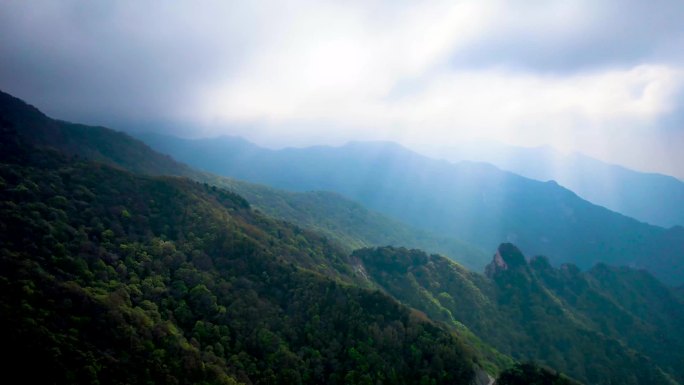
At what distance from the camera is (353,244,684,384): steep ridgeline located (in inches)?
4158

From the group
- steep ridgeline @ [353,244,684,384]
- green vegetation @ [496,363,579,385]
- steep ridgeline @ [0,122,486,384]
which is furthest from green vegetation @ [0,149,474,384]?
steep ridgeline @ [353,244,684,384]

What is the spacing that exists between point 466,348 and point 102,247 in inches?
2541

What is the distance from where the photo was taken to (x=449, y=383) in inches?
2363

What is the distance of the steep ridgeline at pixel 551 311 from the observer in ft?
347

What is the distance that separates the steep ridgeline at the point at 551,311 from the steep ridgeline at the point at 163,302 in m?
48.2

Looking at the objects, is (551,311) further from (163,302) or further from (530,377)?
(163,302)

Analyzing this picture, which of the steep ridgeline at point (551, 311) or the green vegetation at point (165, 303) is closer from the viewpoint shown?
the green vegetation at point (165, 303)

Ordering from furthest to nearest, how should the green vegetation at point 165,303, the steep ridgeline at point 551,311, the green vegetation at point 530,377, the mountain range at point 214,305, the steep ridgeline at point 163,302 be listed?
the steep ridgeline at point 551,311 → the green vegetation at point 530,377 → the mountain range at point 214,305 → the green vegetation at point 165,303 → the steep ridgeline at point 163,302

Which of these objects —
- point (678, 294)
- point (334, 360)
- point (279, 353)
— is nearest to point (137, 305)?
point (279, 353)

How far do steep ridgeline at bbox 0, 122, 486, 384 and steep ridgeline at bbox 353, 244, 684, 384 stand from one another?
48150 millimetres

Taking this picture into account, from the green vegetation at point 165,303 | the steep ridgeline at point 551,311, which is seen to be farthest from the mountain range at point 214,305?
the steep ridgeline at point 551,311

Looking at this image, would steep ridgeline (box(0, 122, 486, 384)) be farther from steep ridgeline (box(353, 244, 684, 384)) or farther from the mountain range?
steep ridgeline (box(353, 244, 684, 384))

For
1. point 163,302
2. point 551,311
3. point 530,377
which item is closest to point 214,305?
point 163,302

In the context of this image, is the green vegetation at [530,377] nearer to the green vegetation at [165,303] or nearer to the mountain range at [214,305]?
the mountain range at [214,305]
